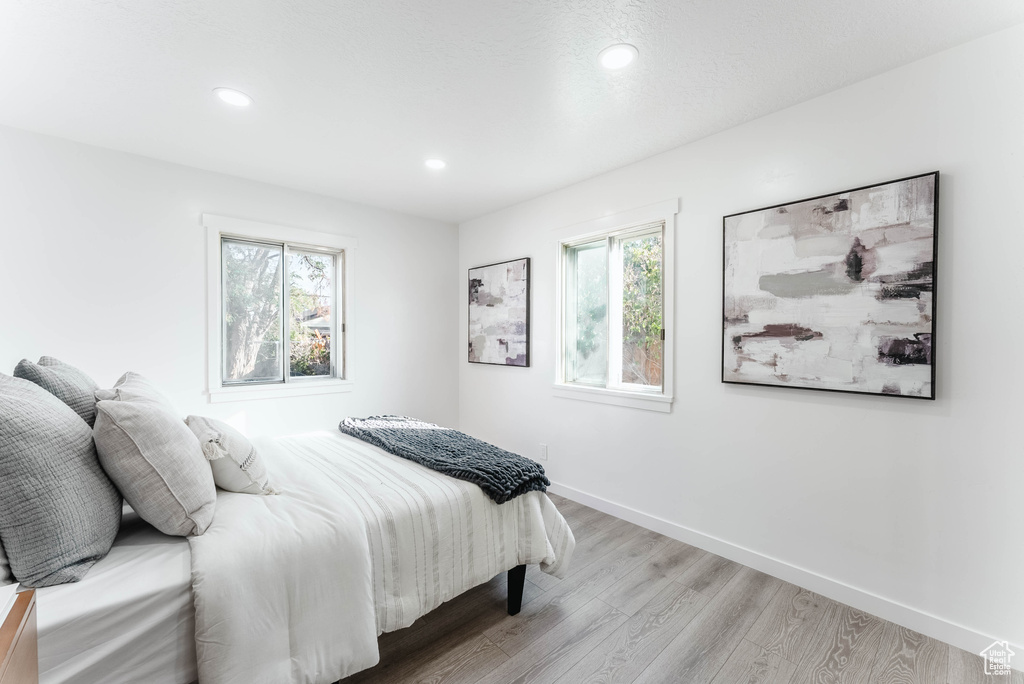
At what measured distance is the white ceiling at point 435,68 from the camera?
1621mm

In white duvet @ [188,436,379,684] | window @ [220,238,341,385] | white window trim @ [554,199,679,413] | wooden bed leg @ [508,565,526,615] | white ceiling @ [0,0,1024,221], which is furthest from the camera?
window @ [220,238,341,385]

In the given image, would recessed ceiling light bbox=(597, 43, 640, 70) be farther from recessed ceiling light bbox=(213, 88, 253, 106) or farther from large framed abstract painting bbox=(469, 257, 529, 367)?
large framed abstract painting bbox=(469, 257, 529, 367)

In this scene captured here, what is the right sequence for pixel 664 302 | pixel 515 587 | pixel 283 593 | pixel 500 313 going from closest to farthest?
pixel 283 593
pixel 515 587
pixel 664 302
pixel 500 313

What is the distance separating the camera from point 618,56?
1852mm

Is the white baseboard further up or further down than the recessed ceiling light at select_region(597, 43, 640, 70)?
further down

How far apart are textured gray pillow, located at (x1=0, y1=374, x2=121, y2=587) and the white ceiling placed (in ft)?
4.93

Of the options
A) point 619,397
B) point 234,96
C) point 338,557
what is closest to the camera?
point 338,557

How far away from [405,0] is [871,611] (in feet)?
11.0

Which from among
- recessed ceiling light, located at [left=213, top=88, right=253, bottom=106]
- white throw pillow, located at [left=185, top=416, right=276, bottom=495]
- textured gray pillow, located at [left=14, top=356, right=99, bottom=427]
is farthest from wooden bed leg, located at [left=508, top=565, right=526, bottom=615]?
recessed ceiling light, located at [left=213, top=88, right=253, bottom=106]

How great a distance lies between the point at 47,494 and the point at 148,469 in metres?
0.24

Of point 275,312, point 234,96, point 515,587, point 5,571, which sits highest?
point 234,96

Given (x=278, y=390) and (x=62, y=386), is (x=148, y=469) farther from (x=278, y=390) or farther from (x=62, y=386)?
(x=278, y=390)

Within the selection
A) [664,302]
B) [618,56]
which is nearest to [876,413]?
[664,302]

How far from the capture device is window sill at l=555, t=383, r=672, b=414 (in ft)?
9.29
